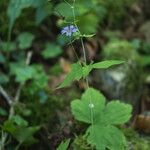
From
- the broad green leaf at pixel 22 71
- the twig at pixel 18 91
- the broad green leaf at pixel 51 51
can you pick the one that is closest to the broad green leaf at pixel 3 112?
the twig at pixel 18 91

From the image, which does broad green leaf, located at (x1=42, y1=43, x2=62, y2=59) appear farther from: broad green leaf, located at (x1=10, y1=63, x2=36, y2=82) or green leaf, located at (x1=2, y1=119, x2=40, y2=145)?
green leaf, located at (x1=2, y1=119, x2=40, y2=145)

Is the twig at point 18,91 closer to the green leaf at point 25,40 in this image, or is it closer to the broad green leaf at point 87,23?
the green leaf at point 25,40

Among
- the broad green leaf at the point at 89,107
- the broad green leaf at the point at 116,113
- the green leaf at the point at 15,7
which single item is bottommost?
the broad green leaf at the point at 116,113

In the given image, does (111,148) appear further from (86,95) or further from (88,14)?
(88,14)


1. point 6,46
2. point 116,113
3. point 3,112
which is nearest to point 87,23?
point 6,46

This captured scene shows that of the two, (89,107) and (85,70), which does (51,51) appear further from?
(85,70)

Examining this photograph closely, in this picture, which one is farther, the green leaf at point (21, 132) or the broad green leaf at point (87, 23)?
the broad green leaf at point (87, 23)
